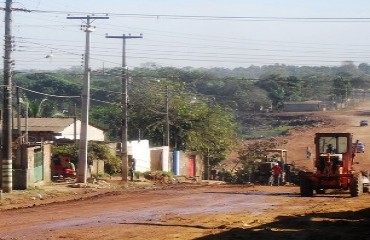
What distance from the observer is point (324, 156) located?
36.2 meters

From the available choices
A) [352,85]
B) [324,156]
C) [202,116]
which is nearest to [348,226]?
[324,156]

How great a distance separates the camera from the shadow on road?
1959 cm

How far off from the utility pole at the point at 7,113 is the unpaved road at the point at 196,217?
398 cm

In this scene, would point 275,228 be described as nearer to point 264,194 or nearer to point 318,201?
point 318,201

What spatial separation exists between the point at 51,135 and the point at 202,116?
1389 centimetres

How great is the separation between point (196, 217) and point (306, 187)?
38.6 feet

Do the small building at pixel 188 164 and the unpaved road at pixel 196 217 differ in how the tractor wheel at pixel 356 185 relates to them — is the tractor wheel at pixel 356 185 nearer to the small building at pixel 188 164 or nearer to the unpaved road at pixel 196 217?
the unpaved road at pixel 196 217

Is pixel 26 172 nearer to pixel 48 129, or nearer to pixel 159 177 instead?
pixel 159 177

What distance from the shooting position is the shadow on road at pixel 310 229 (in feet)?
64.3

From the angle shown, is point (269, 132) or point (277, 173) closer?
point (277, 173)

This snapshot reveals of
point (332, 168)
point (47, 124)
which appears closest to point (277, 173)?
point (332, 168)

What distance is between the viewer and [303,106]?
136 meters

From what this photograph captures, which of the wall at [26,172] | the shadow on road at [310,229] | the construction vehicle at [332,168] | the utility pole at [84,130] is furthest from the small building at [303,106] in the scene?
the shadow on road at [310,229]

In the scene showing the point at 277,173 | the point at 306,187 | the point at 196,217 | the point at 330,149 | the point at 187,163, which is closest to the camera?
the point at 196,217
